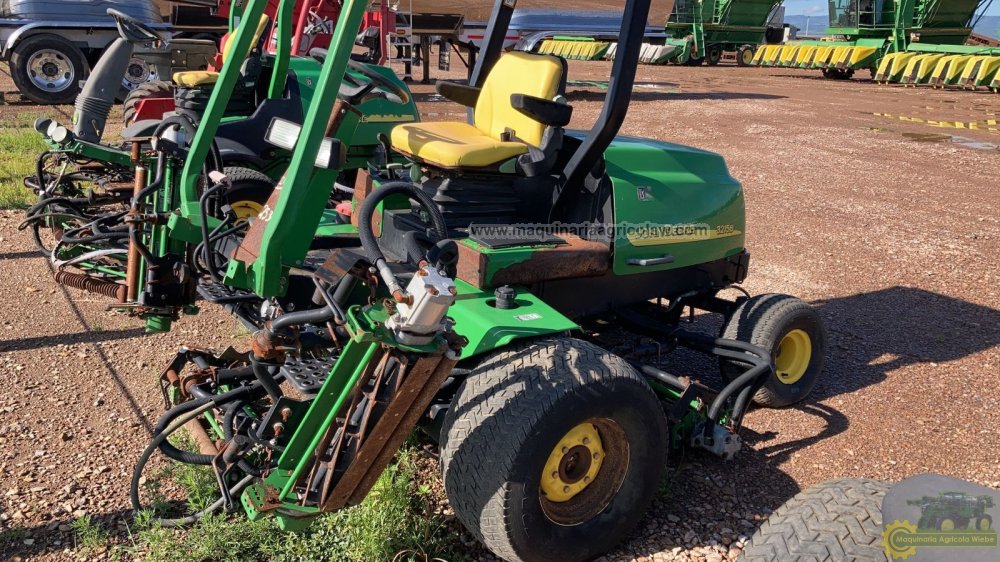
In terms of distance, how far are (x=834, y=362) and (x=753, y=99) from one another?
45.8 ft

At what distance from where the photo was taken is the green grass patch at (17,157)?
7.09 metres

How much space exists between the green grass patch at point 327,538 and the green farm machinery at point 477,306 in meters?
0.09

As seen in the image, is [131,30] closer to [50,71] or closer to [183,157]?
[183,157]

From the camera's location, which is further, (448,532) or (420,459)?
(420,459)

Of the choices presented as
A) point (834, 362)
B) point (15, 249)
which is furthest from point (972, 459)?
point (15, 249)

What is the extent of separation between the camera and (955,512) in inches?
68.6

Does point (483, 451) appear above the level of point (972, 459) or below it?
above

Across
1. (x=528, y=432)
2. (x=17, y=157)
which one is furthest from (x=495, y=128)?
(x=17, y=157)

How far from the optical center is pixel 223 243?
372cm

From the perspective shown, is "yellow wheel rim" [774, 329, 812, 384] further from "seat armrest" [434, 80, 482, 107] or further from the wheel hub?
the wheel hub

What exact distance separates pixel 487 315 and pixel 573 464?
24.1 inches

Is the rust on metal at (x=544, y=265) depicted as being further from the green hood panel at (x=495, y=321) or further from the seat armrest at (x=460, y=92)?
the seat armrest at (x=460, y=92)

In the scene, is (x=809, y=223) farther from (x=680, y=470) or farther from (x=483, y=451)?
(x=483, y=451)

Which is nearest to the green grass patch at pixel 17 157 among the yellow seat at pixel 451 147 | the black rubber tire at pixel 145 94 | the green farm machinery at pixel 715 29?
the black rubber tire at pixel 145 94
